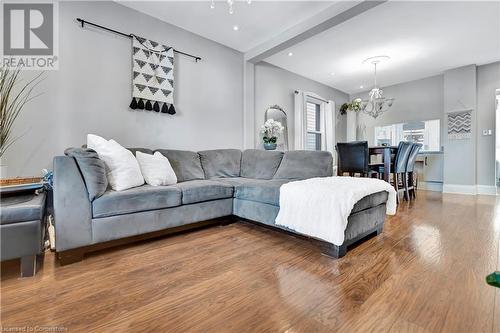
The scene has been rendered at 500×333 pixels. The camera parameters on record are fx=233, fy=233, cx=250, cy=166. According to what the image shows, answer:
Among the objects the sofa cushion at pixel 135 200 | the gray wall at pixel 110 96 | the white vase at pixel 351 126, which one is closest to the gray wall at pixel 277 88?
the gray wall at pixel 110 96

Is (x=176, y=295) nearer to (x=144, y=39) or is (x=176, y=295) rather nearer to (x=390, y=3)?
(x=144, y=39)

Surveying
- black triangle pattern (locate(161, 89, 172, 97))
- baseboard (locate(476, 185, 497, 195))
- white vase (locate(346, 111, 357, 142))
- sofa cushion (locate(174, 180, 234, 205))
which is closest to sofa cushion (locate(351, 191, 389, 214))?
sofa cushion (locate(174, 180, 234, 205))

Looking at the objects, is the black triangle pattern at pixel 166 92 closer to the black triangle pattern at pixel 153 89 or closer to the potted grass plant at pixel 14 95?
the black triangle pattern at pixel 153 89

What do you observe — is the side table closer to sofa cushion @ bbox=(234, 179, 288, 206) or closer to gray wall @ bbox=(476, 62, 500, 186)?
sofa cushion @ bbox=(234, 179, 288, 206)

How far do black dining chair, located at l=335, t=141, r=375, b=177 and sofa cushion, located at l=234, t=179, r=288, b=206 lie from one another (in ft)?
6.40

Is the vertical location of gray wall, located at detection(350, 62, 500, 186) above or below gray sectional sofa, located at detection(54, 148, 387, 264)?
above

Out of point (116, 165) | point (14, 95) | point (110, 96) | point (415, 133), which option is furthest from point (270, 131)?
point (415, 133)

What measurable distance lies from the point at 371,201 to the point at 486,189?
15.5ft

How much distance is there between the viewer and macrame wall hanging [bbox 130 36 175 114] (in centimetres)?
293

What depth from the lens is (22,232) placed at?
4.75 ft

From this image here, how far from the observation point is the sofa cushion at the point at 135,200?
181 centimetres

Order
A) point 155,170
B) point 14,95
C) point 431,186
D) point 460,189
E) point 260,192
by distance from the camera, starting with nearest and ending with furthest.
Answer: point 14,95, point 260,192, point 155,170, point 460,189, point 431,186

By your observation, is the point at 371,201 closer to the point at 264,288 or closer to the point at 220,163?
the point at 264,288

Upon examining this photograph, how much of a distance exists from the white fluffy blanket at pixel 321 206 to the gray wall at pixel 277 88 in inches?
101
